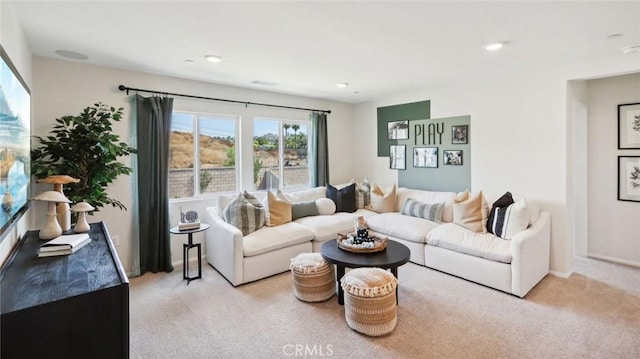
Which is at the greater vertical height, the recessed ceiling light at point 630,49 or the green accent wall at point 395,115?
the recessed ceiling light at point 630,49

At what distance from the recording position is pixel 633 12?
2158mm

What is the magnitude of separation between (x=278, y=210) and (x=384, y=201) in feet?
5.52

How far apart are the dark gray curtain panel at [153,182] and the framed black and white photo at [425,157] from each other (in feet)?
11.5

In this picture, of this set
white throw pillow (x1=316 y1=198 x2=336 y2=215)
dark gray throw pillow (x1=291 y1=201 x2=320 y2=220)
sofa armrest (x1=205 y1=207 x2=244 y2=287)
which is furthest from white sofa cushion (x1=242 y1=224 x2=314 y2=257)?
white throw pillow (x1=316 y1=198 x2=336 y2=215)

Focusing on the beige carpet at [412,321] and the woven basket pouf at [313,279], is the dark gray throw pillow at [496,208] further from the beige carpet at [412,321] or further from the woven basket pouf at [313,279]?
the woven basket pouf at [313,279]

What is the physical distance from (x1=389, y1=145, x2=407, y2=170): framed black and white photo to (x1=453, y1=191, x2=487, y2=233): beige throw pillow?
140cm

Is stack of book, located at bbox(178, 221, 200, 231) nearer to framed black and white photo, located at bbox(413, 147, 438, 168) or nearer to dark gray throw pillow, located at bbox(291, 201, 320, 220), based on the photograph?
dark gray throw pillow, located at bbox(291, 201, 320, 220)

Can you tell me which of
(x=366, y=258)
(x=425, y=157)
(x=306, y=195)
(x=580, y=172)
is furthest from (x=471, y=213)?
(x=306, y=195)

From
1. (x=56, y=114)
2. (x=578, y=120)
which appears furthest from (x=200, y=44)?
(x=578, y=120)

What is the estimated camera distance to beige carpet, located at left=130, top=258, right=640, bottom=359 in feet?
7.37

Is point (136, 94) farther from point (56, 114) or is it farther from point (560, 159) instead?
point (560, 159)

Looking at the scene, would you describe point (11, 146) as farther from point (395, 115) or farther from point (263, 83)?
point (395, 115)

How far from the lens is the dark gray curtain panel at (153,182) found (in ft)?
11.9

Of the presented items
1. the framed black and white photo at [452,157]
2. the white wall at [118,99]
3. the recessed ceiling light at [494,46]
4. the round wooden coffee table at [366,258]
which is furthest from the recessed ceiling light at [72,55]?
the framed black and white photo at [452,157]
